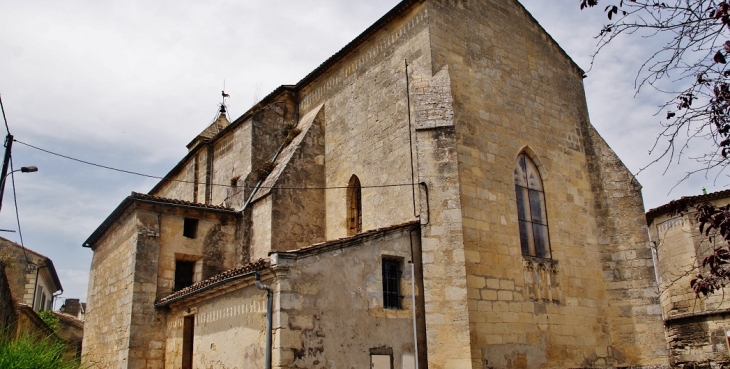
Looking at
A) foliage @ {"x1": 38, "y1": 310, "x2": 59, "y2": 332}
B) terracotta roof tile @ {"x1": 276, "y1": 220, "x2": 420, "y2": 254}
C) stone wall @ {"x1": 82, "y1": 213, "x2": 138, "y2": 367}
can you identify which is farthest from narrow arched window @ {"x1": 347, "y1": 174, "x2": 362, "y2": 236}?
foliage @ {"x1": 38, "y1": 310, "x2": 59, "y2": 332}

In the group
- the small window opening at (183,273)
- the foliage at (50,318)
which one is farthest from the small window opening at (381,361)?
the foliage at (50,318)

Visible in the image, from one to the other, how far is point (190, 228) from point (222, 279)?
4.44 meters

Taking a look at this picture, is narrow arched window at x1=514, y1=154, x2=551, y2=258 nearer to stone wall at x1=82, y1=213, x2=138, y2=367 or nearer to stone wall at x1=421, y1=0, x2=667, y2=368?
stone wall at x1=421, y1=0, x2=667, y2=368

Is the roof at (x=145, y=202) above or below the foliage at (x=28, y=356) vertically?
above

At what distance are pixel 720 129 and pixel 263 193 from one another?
1171 cm

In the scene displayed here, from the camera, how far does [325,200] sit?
50.7 feet

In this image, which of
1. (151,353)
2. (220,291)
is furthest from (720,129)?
(151,353)

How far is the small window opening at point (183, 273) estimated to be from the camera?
50.0 feet

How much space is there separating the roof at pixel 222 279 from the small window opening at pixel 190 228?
1569 mm

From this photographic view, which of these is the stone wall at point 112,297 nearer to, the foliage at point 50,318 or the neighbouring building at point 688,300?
the foliage at point 50,318

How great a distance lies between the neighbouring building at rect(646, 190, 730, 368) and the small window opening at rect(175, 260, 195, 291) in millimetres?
11620

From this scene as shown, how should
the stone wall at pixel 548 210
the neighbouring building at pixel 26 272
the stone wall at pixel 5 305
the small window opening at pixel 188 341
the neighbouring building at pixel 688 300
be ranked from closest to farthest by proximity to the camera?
1. the stone wall at pixel 548 210
2. the small window opening at pixel 188 341
3. the stone wall at pixel 5 305
4. the neighbouring building at pixel 688 300
5. the neighbouring building at pixel 26 272

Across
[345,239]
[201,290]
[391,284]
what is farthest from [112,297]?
[391,284]

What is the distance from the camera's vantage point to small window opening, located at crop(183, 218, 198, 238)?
51.2 ft
